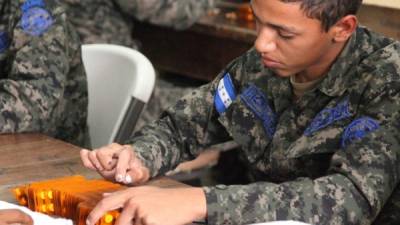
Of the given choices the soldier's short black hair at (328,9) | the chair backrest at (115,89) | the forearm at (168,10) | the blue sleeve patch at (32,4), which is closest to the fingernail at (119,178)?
the soldier's short black hair at (328,9)

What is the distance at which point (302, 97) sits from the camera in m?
1.57

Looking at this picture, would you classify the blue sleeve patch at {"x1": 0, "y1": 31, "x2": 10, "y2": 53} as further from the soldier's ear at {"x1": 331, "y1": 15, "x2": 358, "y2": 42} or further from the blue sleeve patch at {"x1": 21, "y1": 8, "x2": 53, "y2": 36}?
the soldier's ear at {"x1": 331, "y1": 15, "x2": 358, "y2": 42}

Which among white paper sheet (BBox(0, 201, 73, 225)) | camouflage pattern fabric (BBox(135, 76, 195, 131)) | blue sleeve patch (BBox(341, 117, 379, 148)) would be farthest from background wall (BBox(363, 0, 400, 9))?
camouflage pattern fabric (BBox(135, 76, 195, 131))

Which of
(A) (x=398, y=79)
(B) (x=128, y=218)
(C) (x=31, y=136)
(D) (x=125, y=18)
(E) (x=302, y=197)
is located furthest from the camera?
(D) (x=125, y=18)

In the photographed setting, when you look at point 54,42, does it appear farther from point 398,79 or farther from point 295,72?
point 398,79

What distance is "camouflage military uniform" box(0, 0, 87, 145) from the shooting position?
74.7 inches

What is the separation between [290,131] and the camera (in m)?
1.59

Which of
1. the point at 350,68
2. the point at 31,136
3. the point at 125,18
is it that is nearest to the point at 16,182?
the point at 31,136

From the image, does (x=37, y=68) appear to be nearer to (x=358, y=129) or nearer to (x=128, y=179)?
(x=128, y=179)

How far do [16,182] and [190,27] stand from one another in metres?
2.11

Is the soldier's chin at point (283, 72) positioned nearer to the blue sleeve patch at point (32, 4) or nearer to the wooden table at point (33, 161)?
the wooden table at point (33, 161)

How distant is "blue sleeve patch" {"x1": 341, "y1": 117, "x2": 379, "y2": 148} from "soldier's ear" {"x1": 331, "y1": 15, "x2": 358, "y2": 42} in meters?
0.16

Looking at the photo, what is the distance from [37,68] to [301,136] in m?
0.73

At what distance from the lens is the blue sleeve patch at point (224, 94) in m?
1.73
